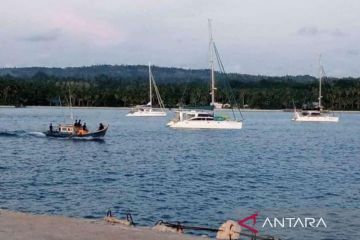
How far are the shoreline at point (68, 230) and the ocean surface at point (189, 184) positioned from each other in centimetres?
812

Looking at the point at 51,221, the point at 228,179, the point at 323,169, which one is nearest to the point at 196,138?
the point at 323,169

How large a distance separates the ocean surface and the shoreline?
26.7ft

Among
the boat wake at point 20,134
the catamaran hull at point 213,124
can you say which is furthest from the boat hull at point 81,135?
the catamaran hull at point 213,124

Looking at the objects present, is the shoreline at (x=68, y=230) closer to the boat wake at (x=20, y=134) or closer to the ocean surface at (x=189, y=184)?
the ocean surface at (x=189, y=184)

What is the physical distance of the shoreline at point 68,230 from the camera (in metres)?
15.4

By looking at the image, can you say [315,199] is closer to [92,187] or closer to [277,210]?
[277,210]

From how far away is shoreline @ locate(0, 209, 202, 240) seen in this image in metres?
15.4

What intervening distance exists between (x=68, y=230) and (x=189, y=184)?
75.3 feet

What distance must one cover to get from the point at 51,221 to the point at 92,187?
19396mm

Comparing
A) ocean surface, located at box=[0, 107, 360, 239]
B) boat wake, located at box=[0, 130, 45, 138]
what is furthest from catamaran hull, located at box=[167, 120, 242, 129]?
ocean surface, located at box=[0, 107, 360, 239]

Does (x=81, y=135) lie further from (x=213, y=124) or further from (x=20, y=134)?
(x=213, y=124)

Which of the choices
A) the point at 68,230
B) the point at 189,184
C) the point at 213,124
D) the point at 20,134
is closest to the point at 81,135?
the point at 20,134

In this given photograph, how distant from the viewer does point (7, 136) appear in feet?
291

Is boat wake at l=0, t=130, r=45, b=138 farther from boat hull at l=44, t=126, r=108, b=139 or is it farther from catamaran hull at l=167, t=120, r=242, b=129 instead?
catamaran hull at l=167, t=120, r=242, b=129
